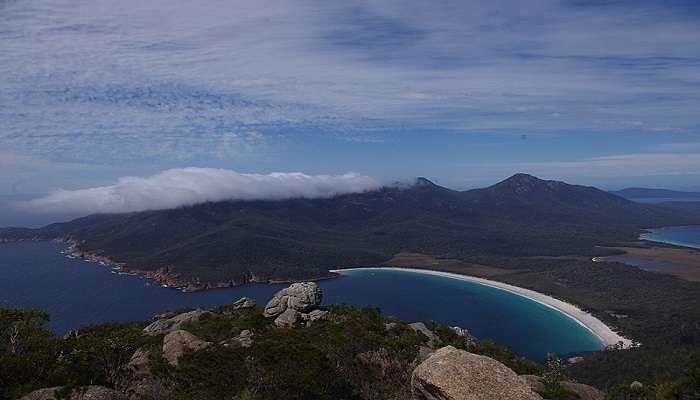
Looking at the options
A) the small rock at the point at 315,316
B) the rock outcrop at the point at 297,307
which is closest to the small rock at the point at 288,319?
the rock outcrop at the point at 297,307

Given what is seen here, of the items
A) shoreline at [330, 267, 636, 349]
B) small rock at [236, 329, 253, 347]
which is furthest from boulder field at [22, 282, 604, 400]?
shoreline at [330, 267, 636, 349]

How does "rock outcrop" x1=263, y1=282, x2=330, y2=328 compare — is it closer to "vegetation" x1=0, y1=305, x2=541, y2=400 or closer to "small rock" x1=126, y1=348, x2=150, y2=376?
"vegetation" x1=0, y1=305, x2=541, y2=400

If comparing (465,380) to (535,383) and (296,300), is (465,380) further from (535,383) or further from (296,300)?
(296,300)

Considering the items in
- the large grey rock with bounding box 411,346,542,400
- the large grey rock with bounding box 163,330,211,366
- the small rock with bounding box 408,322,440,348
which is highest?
the large grey rock with bounding box 411,346,542,400

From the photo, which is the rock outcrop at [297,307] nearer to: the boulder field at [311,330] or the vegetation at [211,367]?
the boulder field at [311,330]

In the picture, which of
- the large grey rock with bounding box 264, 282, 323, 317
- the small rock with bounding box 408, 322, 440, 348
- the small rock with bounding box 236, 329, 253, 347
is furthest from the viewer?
the large grey rock with bounding box 264, 282, 323, 317

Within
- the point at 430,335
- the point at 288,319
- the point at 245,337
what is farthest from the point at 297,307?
the point at 430,335
